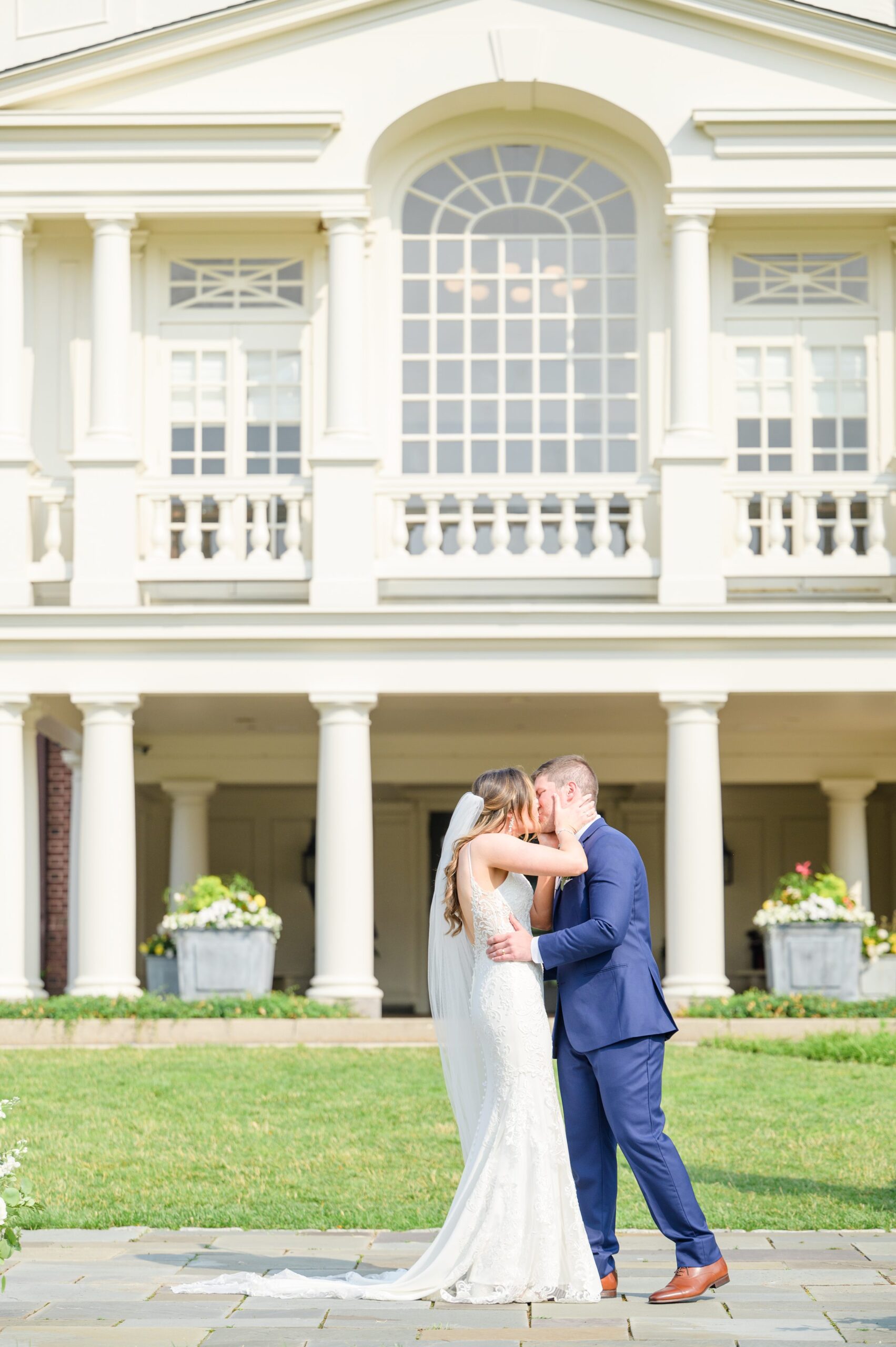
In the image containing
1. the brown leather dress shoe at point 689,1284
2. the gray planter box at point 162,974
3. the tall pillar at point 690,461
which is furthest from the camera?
the gray planter box at point 162,974

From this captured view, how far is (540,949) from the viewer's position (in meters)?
6.48

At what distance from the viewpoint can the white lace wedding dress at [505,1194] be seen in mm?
6242

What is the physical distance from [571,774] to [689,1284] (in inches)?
70.7

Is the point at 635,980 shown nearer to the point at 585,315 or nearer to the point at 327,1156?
the point at 327,1156

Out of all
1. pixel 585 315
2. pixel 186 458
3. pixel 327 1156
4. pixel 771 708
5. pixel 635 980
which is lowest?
pixel 327 1156

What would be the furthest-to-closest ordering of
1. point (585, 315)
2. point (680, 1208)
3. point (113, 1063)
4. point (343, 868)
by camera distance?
point (585, 315)
point (343, 868)
point (113, 1063)
point (680, 1208)

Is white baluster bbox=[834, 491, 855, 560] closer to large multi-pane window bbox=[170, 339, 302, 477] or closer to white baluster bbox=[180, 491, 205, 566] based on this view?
large multi-pane window bbox=[170, 339, 302, 477]

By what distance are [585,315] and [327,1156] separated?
33.2 ft

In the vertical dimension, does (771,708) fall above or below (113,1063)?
above

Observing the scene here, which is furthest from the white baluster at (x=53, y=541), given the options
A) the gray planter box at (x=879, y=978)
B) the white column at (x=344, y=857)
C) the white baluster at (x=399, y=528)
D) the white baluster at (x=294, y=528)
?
the gray planter box at (x=879, y=978)

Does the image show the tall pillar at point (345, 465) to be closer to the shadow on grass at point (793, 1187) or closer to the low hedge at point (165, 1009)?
the low hedge at point (165, 1009)

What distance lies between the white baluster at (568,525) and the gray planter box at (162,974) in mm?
5366

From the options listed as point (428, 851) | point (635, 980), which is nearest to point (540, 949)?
point (635, 980)

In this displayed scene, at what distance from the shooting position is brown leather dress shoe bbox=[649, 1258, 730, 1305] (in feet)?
20.1
